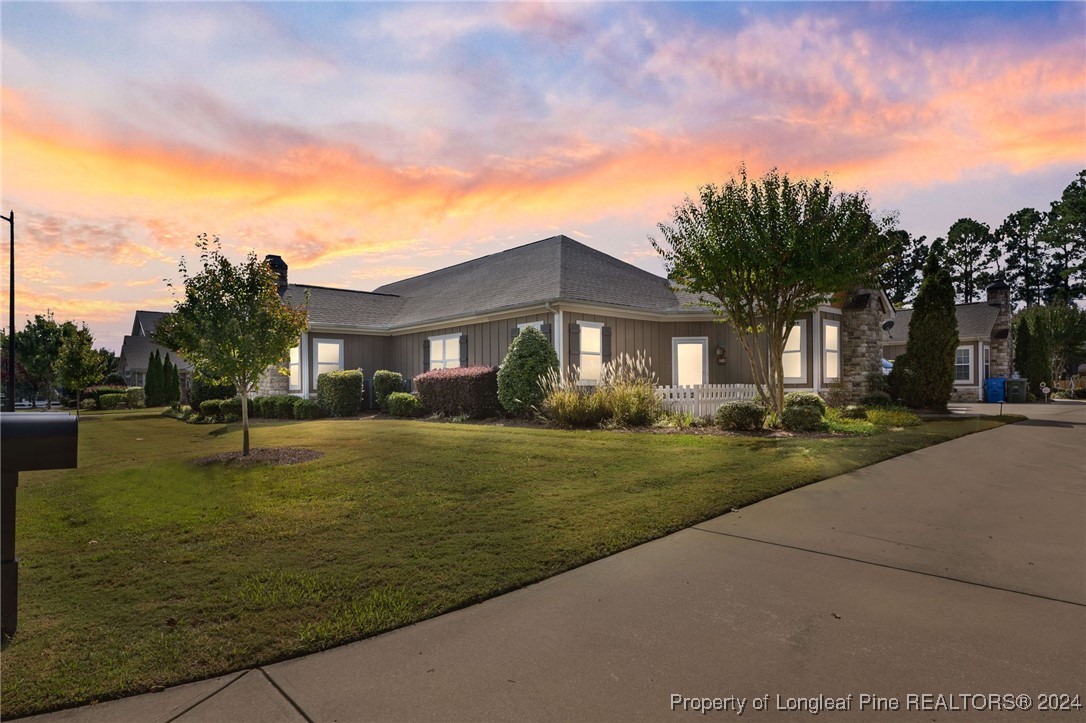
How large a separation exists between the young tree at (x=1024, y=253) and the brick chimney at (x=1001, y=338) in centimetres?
3122

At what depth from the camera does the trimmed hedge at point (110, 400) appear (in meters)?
29.9

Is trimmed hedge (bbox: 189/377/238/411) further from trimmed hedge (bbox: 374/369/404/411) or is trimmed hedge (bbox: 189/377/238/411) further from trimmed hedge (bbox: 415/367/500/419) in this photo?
trimmed hedge (bbox: 415/367/500/419)

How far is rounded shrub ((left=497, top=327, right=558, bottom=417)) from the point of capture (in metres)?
13.6

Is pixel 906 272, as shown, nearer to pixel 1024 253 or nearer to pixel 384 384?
pixel 1024 253

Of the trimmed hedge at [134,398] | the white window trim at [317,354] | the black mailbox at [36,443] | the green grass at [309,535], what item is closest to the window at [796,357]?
the green grass at [309,535]

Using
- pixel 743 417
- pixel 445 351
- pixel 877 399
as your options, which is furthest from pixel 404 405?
pixel 877 399

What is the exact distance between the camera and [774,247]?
11.4m

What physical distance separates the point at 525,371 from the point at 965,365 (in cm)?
2636

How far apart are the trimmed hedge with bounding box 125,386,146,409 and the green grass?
1051 inches

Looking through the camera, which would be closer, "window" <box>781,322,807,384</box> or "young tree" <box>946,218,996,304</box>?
"window" <box>781,322,807,384</box>

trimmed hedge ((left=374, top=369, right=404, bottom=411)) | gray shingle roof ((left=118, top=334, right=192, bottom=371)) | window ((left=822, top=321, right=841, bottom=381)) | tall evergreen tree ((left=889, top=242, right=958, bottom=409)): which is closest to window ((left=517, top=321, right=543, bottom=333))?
trimmed hedge ((left=374, top=369, right=404, bottom=411))

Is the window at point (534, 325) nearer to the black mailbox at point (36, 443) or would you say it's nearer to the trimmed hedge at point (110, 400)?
the black mailbox at point (36, 443)

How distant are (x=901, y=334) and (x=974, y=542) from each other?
3150 cm

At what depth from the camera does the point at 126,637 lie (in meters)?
2.77
